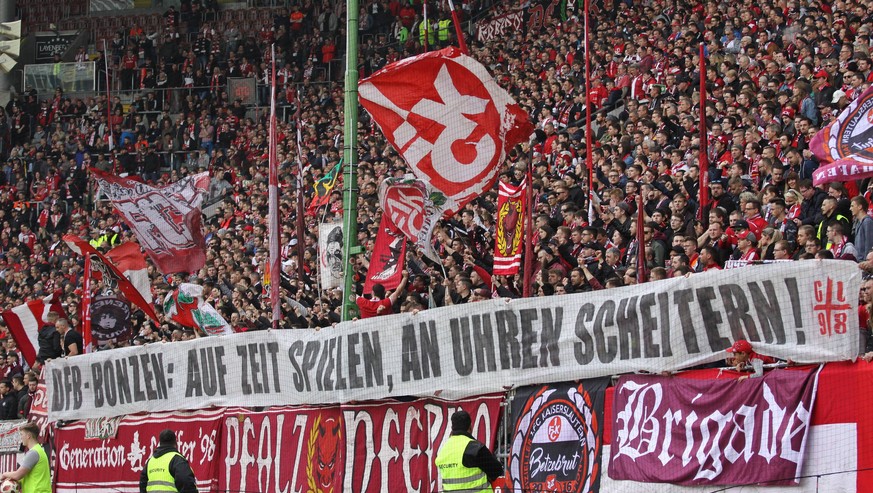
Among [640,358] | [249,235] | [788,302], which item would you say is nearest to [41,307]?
[249,235]

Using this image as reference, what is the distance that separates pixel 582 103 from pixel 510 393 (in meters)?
10.3

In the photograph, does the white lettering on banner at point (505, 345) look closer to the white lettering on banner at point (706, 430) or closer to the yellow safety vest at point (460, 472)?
the white lettering on banner at point (706, 430)

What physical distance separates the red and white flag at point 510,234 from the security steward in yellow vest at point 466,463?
3.80 metres

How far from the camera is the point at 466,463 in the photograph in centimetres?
949

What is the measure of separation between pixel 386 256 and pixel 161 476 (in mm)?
4524

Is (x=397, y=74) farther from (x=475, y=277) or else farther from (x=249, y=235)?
(x=249, y=235)

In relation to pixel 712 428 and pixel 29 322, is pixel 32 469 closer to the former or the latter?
pixel 712 428

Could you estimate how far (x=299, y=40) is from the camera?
35.0 metres

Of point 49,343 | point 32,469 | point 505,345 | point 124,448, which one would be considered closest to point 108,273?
point 49,343

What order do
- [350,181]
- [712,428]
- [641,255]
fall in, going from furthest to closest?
1. [350,181]
2. [641,255]
3. [712,428]

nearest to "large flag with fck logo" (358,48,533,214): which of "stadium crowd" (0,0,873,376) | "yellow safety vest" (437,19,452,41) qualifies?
"stadium crowd" (0,0,873,376)

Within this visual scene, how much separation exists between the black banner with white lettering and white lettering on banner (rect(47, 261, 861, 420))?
0.14m

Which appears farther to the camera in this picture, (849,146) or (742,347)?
(849,146)

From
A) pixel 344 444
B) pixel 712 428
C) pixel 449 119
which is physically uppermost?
pixel 449 119
